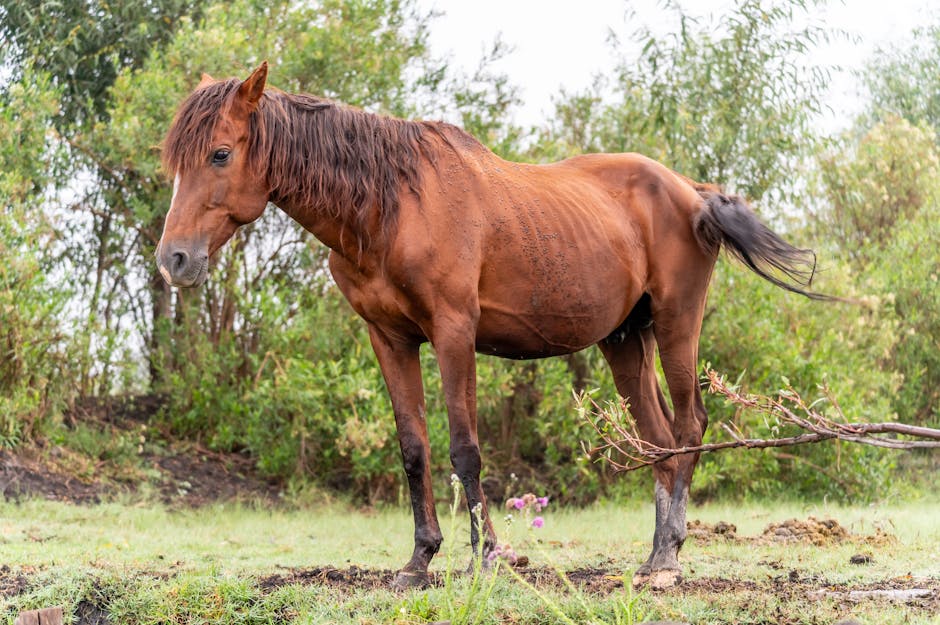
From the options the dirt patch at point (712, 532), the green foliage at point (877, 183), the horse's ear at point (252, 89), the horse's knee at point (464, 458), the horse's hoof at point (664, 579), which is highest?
the green foliage at point (877, 183)

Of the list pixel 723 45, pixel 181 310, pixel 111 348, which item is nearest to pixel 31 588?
pixel 111 348

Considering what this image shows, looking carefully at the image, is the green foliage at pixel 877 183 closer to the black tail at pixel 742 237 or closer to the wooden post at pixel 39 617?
the black tail at pixel 742 237

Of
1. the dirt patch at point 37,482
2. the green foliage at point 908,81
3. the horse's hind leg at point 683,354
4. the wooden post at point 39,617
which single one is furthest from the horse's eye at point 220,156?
the green foliage at point 908,81

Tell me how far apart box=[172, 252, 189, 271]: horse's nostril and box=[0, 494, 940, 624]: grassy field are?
1.44m

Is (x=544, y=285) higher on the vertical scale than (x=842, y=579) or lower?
higher

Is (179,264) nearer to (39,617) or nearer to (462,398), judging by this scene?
(462,398)

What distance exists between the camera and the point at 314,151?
5066 millimetres

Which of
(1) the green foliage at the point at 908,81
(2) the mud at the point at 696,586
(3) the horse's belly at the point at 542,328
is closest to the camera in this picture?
(2) the mud at the point at 696,586

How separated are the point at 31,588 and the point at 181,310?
256 inches

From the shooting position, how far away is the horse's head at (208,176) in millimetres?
4660

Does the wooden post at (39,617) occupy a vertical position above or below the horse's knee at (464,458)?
below

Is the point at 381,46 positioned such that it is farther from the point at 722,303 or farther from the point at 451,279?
the point at 451,279

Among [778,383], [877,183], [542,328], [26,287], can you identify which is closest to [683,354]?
[542,328]

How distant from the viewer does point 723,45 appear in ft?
33.3
